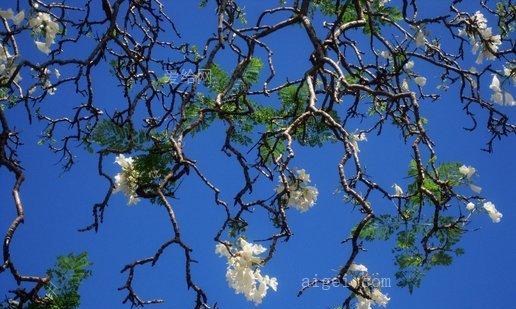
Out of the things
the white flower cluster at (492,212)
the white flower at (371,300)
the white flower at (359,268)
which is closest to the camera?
the white flower at (359,268)

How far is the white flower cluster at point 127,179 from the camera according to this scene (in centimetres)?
313

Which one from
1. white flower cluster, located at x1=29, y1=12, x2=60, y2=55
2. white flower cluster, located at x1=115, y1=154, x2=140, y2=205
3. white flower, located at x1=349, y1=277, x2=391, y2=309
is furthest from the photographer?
white flower cluster, located at x1=29, y1=12, x2=60, y2=55

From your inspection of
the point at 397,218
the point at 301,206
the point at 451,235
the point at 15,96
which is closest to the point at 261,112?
the point at 301,206

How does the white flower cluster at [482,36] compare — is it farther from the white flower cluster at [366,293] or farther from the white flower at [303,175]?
the white flower cluster at [366,293]

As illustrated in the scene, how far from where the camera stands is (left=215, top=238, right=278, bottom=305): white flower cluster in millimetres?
2764

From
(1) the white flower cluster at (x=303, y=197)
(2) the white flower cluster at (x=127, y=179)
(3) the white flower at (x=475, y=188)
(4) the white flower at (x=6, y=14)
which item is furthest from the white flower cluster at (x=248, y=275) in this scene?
(4) the white flower at (x=6, y=14)

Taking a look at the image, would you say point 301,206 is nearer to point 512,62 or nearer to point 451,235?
point 451,235

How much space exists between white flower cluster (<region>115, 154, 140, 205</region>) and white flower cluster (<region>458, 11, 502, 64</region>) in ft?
→ 7.25

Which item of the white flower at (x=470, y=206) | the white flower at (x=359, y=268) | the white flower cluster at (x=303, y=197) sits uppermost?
the white flower at (x=470, y=206)

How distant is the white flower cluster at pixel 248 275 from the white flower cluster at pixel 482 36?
6.43 ft

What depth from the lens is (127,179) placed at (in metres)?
3.16

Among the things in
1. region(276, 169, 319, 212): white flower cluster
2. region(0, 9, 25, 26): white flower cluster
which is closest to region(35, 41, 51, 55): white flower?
region(0, 9, 25, 26): white flower cluster

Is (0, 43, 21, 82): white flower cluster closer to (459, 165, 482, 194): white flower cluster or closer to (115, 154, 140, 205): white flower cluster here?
(115, 154, 140, 205): white flower cluster

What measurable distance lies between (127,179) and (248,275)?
34.9 inches
